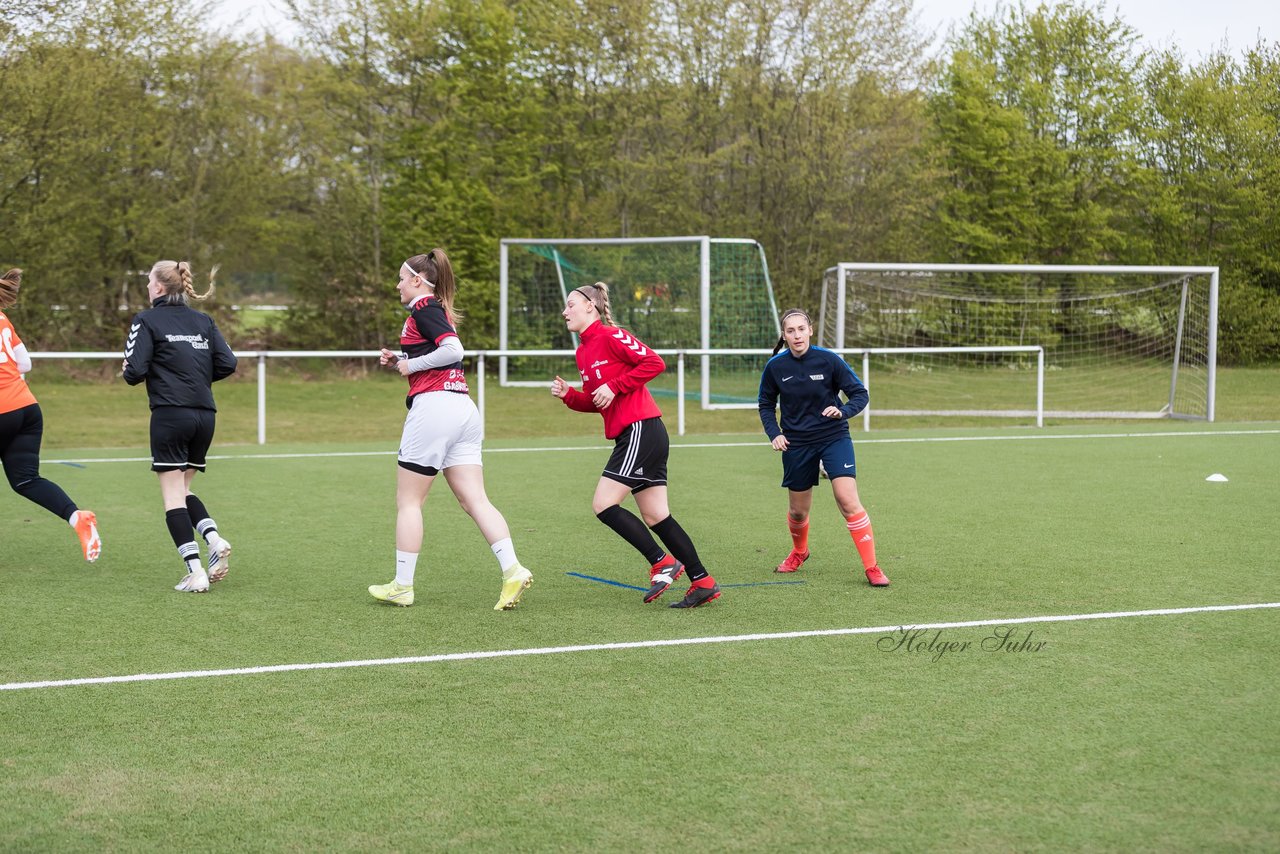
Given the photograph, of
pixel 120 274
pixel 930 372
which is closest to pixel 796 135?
pixel 930 372

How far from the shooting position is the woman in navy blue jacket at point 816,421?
729cm

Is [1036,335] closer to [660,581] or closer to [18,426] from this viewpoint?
[660,581]

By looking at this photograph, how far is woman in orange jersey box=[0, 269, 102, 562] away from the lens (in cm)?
732

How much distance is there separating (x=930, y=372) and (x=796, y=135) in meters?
6.76

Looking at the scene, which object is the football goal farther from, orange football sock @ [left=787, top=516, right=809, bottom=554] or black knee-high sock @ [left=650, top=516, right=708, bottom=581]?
black knee-high sock @ [left=650, top=516, right=708, bottom=581]

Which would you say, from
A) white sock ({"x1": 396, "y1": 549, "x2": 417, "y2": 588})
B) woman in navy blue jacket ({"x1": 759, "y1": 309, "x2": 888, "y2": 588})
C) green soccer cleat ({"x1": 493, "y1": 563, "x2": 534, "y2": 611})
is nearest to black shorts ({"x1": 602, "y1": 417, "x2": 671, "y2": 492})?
green soccer cleat ({"x1": 493, "y1": 563, "x2": 534, "y2": 611})

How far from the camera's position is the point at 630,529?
265 inches

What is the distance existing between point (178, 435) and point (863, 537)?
3611 mm

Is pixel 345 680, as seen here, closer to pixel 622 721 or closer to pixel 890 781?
pixel 622 721

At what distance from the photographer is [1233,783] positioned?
400 cm

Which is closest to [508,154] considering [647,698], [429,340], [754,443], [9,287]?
[754,443]

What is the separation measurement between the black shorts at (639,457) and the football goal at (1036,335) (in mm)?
13007

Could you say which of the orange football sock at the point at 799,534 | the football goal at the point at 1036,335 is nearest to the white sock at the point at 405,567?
the orange football sock at the point at 799,534

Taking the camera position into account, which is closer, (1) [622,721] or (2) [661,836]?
(2) [661,836]
